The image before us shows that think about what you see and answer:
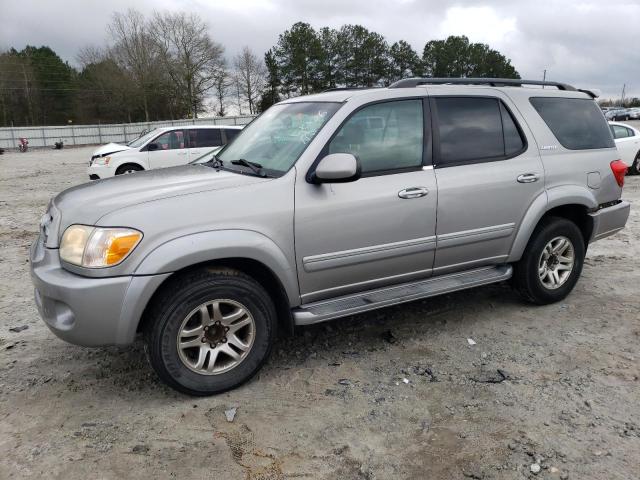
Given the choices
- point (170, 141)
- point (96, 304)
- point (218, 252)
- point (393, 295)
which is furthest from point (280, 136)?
point (170, 141)

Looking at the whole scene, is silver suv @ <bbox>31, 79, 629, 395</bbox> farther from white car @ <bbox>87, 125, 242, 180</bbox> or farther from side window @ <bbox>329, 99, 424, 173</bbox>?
white car @ <bbox>87, 125, 242, 180</bbox>

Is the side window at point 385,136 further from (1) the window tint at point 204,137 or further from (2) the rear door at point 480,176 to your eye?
(1) the window tint at point 204,137

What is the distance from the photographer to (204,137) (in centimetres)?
1269

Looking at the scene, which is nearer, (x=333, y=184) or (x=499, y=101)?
(x=333, y=184)

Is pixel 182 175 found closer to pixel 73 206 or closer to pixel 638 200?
pixel 73 206

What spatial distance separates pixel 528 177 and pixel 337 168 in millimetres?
1819

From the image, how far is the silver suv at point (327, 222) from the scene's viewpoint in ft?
9.43

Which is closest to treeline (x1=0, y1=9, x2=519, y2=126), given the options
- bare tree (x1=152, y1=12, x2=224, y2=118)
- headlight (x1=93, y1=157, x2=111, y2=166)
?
bare tree (x1=152, y1=12, x2=224, y2=118)

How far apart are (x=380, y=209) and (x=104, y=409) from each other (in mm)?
2120

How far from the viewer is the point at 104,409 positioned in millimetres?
3055

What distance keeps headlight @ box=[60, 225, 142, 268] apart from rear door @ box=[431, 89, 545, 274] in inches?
83.5

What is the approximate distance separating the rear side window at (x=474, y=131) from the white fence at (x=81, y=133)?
40775 millimetres

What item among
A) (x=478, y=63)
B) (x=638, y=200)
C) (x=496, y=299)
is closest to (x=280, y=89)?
(x=478, y=63)

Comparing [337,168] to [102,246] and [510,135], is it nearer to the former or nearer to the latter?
[102,246]
